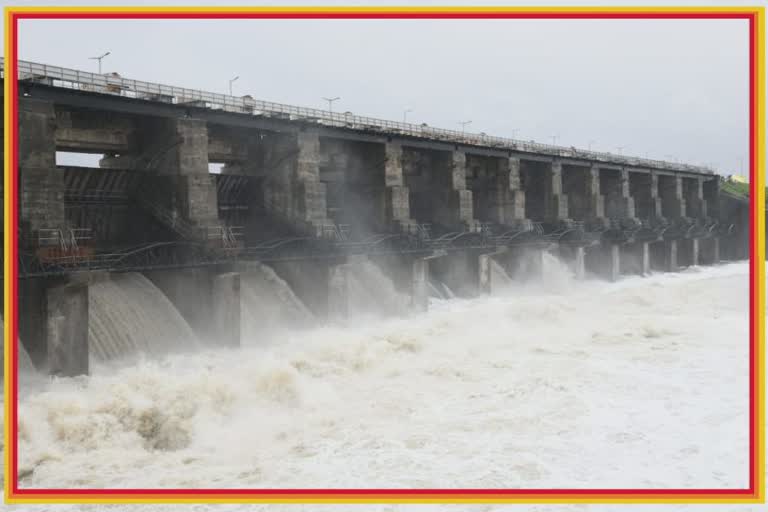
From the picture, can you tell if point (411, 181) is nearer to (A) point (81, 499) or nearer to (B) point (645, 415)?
(B) point (645, 415)

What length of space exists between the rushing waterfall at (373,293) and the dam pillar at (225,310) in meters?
10.4

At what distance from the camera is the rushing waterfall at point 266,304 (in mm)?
31312

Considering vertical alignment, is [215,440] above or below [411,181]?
below

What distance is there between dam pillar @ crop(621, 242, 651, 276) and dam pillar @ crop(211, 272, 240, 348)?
163ft

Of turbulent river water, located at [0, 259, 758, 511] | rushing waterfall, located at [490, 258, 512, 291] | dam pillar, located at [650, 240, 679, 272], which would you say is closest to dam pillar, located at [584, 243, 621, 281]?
dam pillar, located at [650, 240, 679, 272]

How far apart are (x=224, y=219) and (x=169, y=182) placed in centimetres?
714

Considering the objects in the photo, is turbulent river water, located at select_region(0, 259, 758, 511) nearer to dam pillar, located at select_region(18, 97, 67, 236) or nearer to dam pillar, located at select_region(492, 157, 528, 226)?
dam pillar, located at select_region(18, 97, 67, 236)

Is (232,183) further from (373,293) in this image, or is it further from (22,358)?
(22,358)

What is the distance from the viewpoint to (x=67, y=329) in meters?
22.4

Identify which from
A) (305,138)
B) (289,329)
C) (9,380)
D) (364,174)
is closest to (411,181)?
(364,174)

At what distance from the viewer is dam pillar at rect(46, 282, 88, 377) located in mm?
22125

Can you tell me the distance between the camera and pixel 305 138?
1391 inches

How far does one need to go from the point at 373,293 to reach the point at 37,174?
20.7 m

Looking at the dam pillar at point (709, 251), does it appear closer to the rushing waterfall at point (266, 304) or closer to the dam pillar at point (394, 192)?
the dam pillar at point (394, 192)
